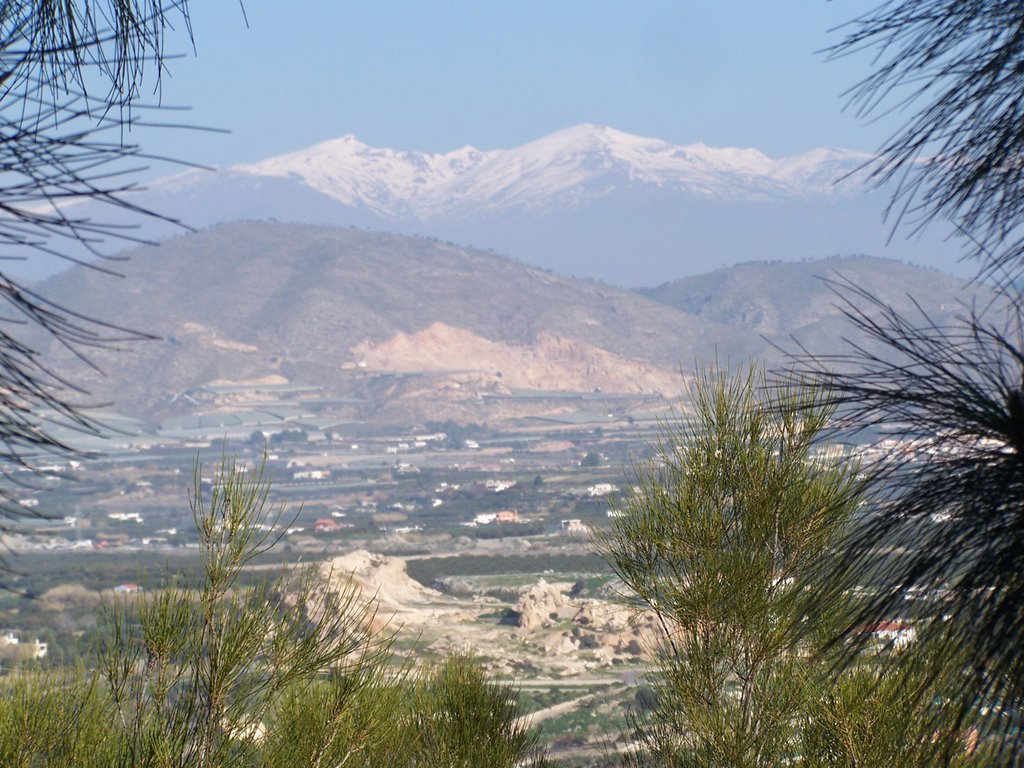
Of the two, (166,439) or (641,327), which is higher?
(641,327)

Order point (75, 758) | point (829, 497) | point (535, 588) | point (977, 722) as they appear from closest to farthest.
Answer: point (977, 722) → point (75, 758) → point (829, 497) → point (535, 588)

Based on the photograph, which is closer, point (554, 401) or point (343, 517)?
point (343, 517)

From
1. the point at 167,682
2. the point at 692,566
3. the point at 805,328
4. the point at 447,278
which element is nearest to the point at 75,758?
the point at 167,682

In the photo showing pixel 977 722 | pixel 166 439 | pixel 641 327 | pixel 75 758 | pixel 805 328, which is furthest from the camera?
pixel 641 327

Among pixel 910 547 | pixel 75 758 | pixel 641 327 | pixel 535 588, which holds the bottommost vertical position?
pixel 535 588

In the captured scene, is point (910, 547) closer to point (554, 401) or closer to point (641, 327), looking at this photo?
point (554, 401)

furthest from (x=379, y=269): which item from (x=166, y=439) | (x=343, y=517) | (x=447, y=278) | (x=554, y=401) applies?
(x=343, y=517)
